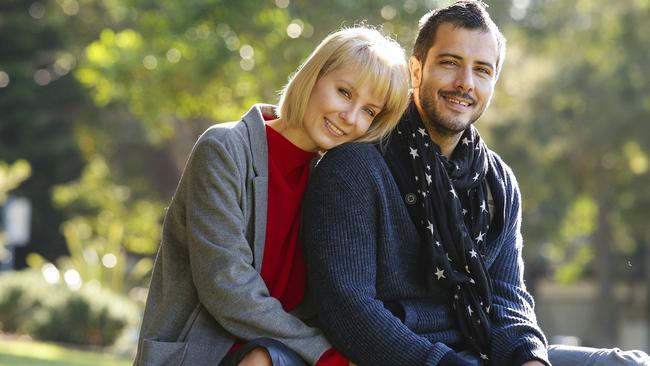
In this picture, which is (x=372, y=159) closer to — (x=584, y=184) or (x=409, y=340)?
(x=409, y=340)

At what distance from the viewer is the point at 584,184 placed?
2598 cm

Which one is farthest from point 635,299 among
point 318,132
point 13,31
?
point 318,132

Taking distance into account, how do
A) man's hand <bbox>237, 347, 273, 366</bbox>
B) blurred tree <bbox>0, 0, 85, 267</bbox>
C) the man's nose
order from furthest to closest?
blurred tree <bbox>0, 0, 85, 267</bbox> < the man's nose < man's hand <bbox>237, 347, 273, 366</bbox>

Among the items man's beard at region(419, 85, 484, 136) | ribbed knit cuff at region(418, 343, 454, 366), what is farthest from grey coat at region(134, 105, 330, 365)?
man's beard at region(419, 85, 484, 136)

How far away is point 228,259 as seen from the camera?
139 inches

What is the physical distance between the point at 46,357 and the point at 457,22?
8771 mm

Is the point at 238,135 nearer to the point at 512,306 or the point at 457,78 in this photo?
the point at 457,78

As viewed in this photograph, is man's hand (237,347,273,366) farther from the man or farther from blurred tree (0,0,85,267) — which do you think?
blurred tree (0,0,85,267)

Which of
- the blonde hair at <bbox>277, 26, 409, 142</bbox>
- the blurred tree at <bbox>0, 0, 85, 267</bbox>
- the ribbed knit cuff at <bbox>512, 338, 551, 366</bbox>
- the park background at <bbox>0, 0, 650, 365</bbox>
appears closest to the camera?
the ribbed knit cuff at <bbox>512, 338, 551, 366</bbox>

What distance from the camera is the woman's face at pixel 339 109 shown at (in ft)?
12.3

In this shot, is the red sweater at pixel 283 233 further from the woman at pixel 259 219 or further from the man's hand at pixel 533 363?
the man's hand at pixel 533 363

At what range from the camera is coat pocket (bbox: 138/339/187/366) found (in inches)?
142

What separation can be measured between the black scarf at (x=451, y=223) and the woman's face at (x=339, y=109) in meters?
0.15

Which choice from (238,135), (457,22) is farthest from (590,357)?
A: (238,135)
